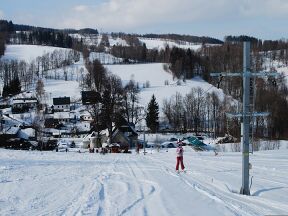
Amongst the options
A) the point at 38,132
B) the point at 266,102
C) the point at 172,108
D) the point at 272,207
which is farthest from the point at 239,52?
the point at 272,207

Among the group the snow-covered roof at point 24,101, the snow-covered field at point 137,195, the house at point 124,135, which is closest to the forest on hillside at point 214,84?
the snow-covered field at point 137,195

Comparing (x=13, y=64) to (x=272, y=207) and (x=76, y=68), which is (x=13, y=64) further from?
(x=272, y=207)

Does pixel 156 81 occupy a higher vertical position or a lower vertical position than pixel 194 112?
higher

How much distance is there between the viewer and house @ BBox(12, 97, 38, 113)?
133500 mm

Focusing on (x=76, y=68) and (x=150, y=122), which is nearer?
(x=150, y=122)

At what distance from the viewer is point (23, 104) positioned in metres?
137

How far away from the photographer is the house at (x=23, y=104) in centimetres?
13350

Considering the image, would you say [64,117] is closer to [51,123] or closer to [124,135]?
[51,123]

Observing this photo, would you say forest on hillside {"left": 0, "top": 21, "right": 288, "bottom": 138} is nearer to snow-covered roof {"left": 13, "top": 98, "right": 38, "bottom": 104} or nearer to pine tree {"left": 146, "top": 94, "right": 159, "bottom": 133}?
pine tree {"left": 146, "top": 94, "right": 159, "bottom": 133}

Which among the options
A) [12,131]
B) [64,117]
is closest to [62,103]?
[64,117]

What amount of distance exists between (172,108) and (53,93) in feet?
148

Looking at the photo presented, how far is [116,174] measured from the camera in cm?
2253

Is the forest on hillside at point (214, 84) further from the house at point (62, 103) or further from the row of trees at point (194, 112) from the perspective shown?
the house at point (62, 103)

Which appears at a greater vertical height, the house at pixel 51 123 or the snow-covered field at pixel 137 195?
the snow-covered field at pixel 137 195
